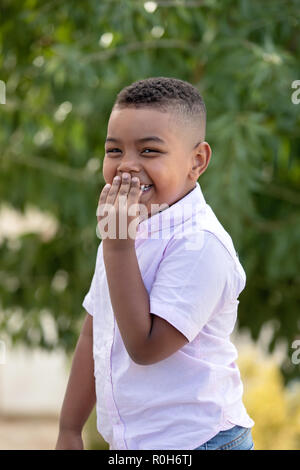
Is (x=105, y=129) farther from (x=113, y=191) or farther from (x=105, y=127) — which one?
(x=113, y=191)

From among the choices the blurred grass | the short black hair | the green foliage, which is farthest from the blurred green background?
the blurred grass

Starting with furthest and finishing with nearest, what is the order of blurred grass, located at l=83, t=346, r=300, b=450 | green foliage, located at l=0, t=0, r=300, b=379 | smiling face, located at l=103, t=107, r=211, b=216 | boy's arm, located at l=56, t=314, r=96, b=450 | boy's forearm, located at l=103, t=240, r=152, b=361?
1. blurred grass, located at l=83, t=346, r=300, b=450
2. green foliage, located at l=0, t=0, r=300, b=379
3. boy's arm, located at l=56, t=314, r=96, b=450
4. smiling face, located at l=103, t=107, r=211, b=216
5. boy's forearm, located at l=103, t=240, r=152, b=361

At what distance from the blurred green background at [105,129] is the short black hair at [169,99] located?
121 centimetres

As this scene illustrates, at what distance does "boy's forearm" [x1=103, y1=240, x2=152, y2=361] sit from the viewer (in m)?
1.61

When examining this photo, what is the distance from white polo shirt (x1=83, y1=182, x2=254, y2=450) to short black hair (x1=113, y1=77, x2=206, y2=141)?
0.60ft

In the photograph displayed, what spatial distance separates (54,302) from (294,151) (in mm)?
1560

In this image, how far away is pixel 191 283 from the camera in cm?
166

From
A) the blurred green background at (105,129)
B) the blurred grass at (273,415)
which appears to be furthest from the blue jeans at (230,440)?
the blurred grass at (273,415)

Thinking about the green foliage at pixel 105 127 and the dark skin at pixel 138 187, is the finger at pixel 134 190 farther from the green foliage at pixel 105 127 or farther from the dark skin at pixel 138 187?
the green foliage at pixel 105 127

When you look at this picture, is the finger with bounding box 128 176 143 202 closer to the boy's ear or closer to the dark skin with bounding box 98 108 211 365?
the dark skin with bounding box 98 108 211 365

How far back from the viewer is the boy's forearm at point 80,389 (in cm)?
199

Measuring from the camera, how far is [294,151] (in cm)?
361

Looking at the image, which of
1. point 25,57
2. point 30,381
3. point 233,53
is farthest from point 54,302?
point 30,381

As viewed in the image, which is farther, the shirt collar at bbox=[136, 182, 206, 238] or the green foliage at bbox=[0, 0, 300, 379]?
the green foliage at bbox=[0, 0, 300, 379]
